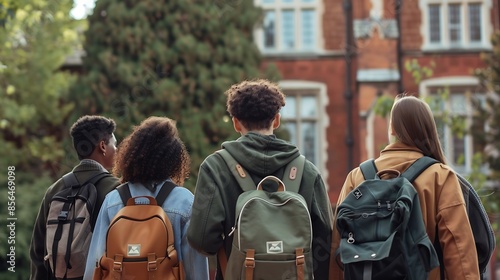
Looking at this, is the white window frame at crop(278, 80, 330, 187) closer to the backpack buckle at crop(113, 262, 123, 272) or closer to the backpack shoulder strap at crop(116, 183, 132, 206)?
the backpack shoulder strap at crop(116, 183, 132, 206)

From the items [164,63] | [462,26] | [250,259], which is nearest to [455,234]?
[250,259]

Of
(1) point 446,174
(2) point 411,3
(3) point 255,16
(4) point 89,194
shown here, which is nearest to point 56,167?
(3) point 255,16

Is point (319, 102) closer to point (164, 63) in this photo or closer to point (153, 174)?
point (164, 63)

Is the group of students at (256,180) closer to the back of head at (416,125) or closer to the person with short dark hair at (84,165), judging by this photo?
the back of head at (416,125)

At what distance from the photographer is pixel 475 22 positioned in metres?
20.1

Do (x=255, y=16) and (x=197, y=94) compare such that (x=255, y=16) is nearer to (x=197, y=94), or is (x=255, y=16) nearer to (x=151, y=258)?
(x=197, y=94)

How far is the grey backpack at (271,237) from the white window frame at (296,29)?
52.7 ft

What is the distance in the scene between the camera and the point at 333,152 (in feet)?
65.3

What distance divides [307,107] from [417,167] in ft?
51.6

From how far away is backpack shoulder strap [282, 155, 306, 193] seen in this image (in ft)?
14.3

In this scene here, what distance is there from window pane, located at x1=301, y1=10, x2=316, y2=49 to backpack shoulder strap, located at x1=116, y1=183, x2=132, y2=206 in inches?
618

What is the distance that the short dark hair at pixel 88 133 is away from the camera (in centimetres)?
525

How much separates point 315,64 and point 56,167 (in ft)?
19.4

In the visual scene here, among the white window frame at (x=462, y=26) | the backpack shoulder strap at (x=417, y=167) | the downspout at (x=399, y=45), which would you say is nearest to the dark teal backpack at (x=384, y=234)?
the backpack shoulder strap at (x=417, y=167)
